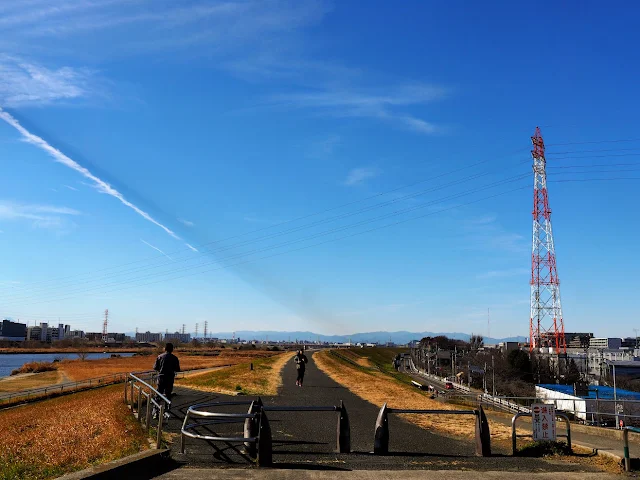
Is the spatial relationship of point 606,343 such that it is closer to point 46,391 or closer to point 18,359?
point 46,391

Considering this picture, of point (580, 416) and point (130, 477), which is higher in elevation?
point (130, 477)

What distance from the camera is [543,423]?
10086 millimetres

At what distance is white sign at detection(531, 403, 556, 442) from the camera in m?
10.0

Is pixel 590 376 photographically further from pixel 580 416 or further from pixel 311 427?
pixel 311 427

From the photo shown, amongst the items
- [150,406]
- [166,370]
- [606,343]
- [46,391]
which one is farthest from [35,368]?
[606,343]

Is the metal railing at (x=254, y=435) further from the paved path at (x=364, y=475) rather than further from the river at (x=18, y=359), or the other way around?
the river at (x=18, y=359)

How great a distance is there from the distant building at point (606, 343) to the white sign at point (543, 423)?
85.3 meters

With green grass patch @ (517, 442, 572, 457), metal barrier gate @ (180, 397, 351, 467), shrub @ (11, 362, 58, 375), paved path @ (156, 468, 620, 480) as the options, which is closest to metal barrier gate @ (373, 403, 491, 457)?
metal barrier gate @ (180, 397, 351, 467)

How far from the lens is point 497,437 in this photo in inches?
476

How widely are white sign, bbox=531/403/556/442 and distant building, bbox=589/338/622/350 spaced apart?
8526 centimetres

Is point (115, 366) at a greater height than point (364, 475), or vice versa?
point (364, 475)

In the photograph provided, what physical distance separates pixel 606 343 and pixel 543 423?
333ft

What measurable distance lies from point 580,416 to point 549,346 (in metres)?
47.1

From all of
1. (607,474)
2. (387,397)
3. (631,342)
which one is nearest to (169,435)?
(607,474)
